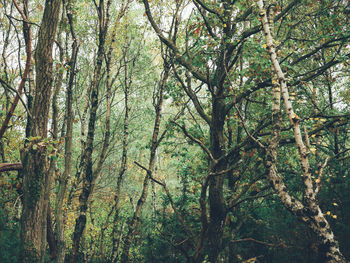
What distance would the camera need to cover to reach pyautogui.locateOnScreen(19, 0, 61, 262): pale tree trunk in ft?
13.2

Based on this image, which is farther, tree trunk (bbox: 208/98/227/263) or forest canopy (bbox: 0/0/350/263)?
tree trunk (bbox: 208/98/227/263)

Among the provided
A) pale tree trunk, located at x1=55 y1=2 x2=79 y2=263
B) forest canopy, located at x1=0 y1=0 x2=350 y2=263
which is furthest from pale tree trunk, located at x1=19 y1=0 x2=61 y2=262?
pale tree trunk, located at x1=55 y1=2 x2=79 y2=263

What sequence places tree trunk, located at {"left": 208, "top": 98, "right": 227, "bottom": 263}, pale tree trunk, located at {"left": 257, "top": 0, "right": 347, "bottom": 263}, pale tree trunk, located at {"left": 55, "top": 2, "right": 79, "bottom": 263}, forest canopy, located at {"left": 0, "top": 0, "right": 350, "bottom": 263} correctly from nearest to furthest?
pale tree trunk, located at {"left": 257, "top": 0, "right": 347, "bottom": 263}, forest canopy, located at {"left": 0, "top": 0, "right": 350, "bottom": 263}, tree trunk, located at {"left": 208, "top": 98, "right": 227, "bottom": 263}, pale tree trunk, located at {"left": 55, "top": 2, "right": 79, "bottom": 263}

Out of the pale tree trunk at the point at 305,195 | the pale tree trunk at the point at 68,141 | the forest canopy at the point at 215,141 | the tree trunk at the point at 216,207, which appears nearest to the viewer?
the pale tree trunk at the point at 305,195

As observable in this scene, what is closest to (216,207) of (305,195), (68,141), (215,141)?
(215,141)

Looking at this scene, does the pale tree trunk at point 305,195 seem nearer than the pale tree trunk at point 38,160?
Yes

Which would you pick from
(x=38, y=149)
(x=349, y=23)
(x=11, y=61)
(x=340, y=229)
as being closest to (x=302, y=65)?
(x=349, y=23)

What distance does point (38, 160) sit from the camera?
4109 mm

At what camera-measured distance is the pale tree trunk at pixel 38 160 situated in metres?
4.02

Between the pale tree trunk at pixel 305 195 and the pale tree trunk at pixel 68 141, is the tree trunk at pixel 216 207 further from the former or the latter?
the pale tree trunk at pixel 68 141

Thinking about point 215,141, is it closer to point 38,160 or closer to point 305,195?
point 305,195

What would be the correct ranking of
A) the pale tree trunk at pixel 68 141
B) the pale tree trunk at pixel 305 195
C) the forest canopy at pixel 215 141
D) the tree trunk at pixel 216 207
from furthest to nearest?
the pale tree trunk at pixel 68 141 < the tree trunk at pixel 216 207 < the forest canopy at pixel 215 141 < the pale tree trunk at pixel 305 195

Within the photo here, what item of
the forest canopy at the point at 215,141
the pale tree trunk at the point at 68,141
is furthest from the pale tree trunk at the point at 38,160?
the pale tree trunk at the point at 68,141

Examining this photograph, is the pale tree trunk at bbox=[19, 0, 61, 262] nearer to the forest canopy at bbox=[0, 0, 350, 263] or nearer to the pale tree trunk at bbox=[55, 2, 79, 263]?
the forest canopy at bbox=[0, 0, 350, 263]
